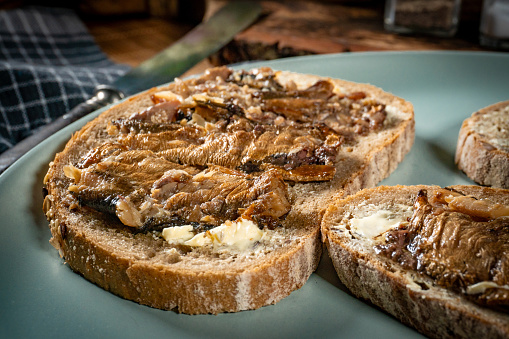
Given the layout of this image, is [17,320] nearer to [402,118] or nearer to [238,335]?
[238,335]

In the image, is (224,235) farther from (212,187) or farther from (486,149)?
(486,149)

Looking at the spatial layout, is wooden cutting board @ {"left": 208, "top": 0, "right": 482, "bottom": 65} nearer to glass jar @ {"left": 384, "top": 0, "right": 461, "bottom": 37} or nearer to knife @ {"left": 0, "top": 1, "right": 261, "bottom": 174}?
glass jar @ {"left": 384, "top": 0, "right": 461, "bottom": 37}

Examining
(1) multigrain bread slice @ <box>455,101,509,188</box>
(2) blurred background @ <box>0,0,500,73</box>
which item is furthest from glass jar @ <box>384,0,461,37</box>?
(1) multigrain bread slice @ <box>455,101,509,188</box>

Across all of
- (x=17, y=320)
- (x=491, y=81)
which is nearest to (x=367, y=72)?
(x=491, y=81)

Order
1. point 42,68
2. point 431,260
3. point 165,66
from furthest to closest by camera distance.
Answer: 1. point 42,68
2. point 165,66
3. point 431,260

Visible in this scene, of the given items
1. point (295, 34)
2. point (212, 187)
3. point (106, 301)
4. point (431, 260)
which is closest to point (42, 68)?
point (295, 34)

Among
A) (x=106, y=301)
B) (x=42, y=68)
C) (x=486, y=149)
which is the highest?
(x=486, y=149)
